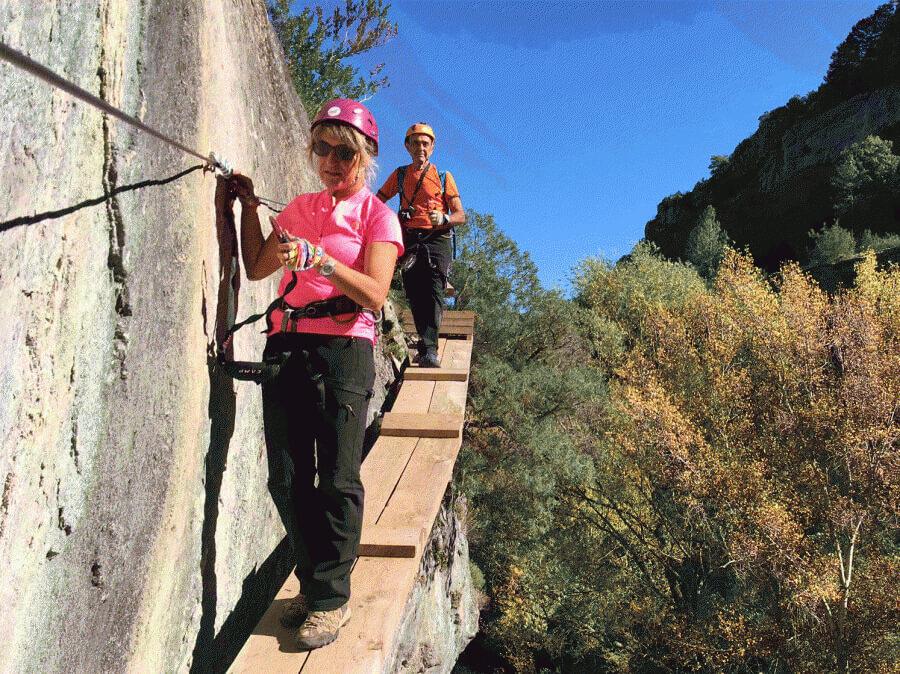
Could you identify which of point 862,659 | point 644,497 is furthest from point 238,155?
point 644,497

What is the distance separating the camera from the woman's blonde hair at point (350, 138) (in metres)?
2.82

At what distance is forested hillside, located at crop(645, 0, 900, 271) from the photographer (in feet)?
148

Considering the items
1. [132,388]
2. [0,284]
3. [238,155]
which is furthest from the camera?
[238,155]

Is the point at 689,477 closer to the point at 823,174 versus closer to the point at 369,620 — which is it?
the point at 369,620

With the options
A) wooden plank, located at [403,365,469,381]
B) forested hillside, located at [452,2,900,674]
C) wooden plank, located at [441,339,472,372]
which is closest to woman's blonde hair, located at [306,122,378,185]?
wooden plank, located at [403,365,469,381]

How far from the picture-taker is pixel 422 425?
528cm

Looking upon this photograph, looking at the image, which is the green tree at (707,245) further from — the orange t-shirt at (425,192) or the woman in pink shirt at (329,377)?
the woman in pink shirt at (329,377)

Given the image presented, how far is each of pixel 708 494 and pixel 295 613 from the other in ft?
64.7

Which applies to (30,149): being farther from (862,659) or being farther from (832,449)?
(832,449)

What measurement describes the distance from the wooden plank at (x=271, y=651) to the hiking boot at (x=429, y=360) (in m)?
3.83

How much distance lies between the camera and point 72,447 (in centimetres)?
214

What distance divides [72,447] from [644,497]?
24.9 meters

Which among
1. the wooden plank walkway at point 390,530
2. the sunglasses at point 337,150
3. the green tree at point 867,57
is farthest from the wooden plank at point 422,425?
the green tree at point 867,57

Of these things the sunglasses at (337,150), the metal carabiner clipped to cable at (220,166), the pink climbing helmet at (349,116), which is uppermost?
the pink climbing helmet at (349,116)
